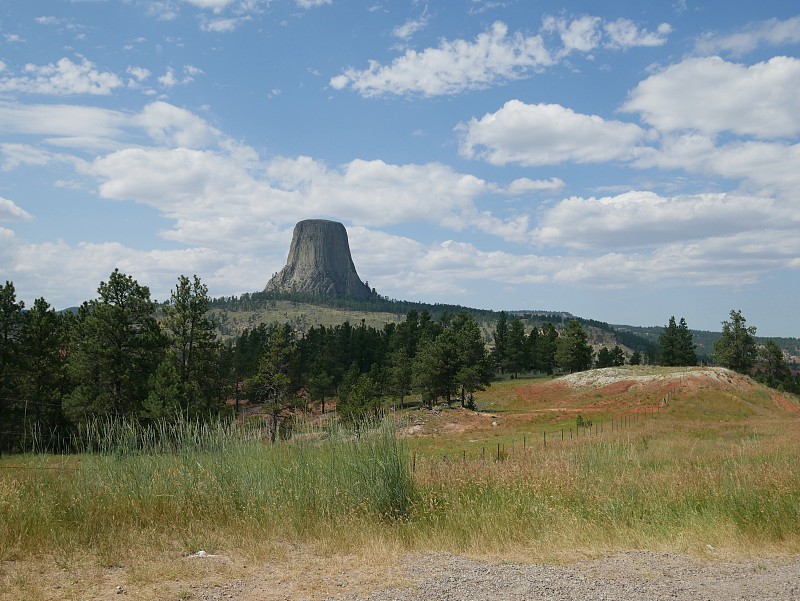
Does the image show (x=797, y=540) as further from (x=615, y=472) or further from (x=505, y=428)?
(x=505, y=428)

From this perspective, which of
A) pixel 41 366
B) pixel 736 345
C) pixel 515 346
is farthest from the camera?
pixel 515 346

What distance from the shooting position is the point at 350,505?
8.92 m

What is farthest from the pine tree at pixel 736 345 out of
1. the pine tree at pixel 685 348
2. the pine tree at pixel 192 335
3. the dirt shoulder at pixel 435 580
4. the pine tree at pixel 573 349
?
the dirt shoulder at pixel 435 580

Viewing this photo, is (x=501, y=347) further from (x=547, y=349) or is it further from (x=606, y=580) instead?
(x=606, y=580)

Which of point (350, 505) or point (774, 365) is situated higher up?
point (350, 505)

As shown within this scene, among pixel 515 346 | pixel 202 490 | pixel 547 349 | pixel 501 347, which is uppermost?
pixel 515 346

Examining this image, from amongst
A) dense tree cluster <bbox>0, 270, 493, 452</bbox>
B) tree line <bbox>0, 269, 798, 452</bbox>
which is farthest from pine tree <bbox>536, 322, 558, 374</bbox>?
dense tree cluster <bbox>0, 270, 493, 452</bbox>

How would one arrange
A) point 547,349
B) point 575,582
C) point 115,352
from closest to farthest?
1. point 575,582
2. point 115,352
3. point 547,349

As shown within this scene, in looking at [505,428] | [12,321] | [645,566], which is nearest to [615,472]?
[645,566]

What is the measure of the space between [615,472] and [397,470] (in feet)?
14.8

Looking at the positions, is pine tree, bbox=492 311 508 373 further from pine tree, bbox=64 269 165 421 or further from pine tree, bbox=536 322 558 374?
pine tree, bbox=64 269 165 421

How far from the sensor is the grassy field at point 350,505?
752 cm

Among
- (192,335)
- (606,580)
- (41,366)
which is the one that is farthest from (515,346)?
(606,580)

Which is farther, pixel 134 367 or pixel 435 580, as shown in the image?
pixel 134 367
